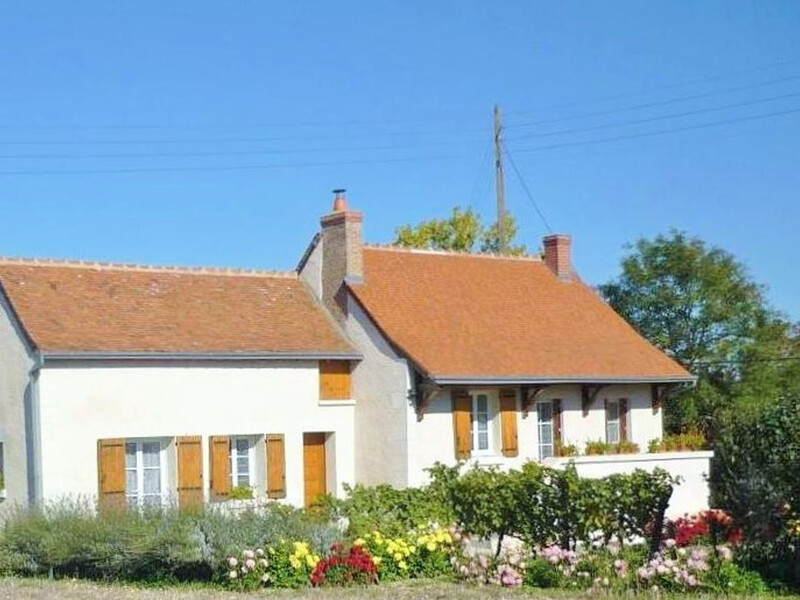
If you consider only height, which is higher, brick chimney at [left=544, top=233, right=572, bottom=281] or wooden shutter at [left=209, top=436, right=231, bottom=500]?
brick chimney at [left=544, top=233, right=572, bottom=281]

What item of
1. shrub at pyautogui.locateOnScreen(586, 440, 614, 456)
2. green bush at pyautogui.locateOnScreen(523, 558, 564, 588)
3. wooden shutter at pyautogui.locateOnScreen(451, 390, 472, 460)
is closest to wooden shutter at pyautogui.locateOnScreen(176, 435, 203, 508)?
wooden shutter at pyautogui.locateOnScreen(451, 390, 472, 460)

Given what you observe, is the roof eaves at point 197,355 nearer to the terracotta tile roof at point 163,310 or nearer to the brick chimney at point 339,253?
the terracotta tile roof at point 163,310

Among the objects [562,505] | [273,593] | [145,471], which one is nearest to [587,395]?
[145,471]

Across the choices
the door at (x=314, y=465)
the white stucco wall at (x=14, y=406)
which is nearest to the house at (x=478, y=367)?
the door at (x=314, y=465)

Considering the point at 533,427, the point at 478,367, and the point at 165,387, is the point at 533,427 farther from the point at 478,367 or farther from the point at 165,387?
the point at 165,387

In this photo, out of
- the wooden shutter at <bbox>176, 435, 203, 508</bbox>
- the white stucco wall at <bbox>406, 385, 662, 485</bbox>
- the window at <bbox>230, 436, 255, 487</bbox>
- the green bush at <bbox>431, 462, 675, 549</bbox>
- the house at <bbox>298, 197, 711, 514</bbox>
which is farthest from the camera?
the house at <bbox>298, 197, 711, 514</bbox>

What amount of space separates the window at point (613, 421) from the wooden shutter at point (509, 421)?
352 cm

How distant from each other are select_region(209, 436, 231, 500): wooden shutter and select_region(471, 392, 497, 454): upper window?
5.61 m

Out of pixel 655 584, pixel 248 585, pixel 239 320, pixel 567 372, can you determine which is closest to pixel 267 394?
pixel 239 320

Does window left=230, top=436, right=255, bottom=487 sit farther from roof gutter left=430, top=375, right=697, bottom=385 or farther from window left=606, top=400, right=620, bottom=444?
window left=606, top=400, right=620, bottom=444

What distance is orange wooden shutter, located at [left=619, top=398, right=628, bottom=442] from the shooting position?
31792 millimetres

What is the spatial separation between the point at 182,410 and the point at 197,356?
1075mm

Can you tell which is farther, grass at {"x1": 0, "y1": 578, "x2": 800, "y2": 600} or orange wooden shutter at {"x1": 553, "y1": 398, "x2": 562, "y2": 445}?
orange wooden shutter at {"x1": 553, "y1": 398, "x2": 562, "y2": 445}

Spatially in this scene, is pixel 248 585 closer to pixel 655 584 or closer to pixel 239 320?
pixel 655 584
